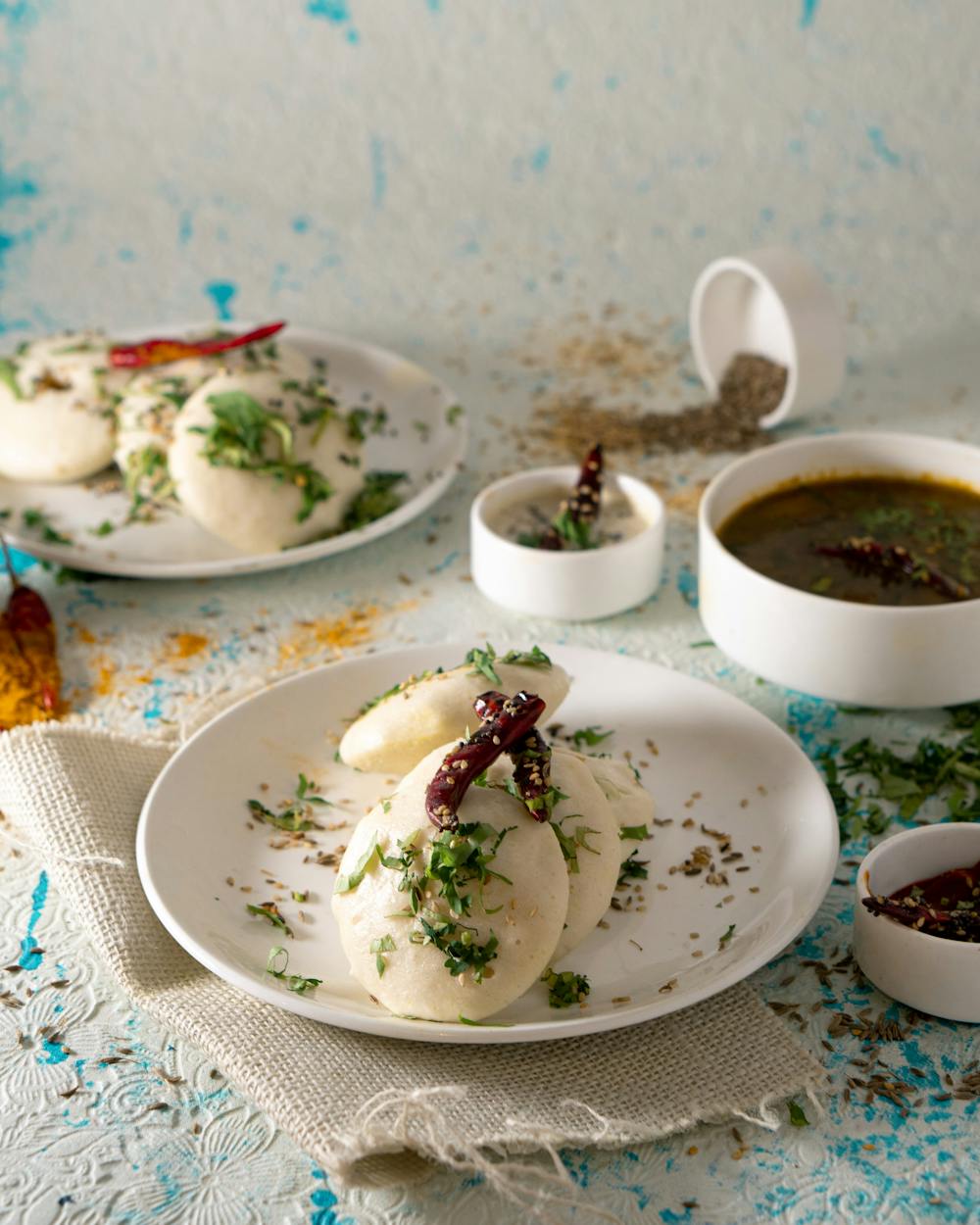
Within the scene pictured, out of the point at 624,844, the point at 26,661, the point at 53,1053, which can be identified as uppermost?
the point at 624,844

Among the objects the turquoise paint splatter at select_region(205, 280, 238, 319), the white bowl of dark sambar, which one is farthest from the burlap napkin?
the turquoise paint splatter at select_region(205, 280, 238, 319)

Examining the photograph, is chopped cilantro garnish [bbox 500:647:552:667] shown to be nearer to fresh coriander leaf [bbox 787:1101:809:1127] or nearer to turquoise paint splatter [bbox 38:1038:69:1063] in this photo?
fresh coriander leaf [bbox 787:1101:809:1127]

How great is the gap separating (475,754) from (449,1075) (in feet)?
1.66

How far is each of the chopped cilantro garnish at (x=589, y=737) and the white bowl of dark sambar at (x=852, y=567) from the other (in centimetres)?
42

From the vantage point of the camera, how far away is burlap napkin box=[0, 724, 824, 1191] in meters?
2.05

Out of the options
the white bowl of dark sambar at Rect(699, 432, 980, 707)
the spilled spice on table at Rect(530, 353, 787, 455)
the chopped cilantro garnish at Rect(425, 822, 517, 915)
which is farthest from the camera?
the spilled spice on table at Rect(530, 353, 787, 455)

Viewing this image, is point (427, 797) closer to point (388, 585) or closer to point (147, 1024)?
point (147, 1024)

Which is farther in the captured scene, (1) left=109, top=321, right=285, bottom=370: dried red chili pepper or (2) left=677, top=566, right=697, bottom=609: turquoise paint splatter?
(1) left=109, top=321, right=285, bottom=370: dried red chili pepper

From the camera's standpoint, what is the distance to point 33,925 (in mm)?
2617

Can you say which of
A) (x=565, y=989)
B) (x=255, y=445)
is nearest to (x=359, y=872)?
(x=565, y=989)

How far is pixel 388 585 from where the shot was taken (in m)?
3.73

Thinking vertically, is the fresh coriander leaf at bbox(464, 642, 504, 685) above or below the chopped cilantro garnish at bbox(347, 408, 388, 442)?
above

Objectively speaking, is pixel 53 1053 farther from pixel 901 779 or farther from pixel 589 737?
pixel 901 779

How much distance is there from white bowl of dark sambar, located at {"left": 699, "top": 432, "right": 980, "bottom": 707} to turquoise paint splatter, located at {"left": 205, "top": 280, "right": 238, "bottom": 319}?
288cm
